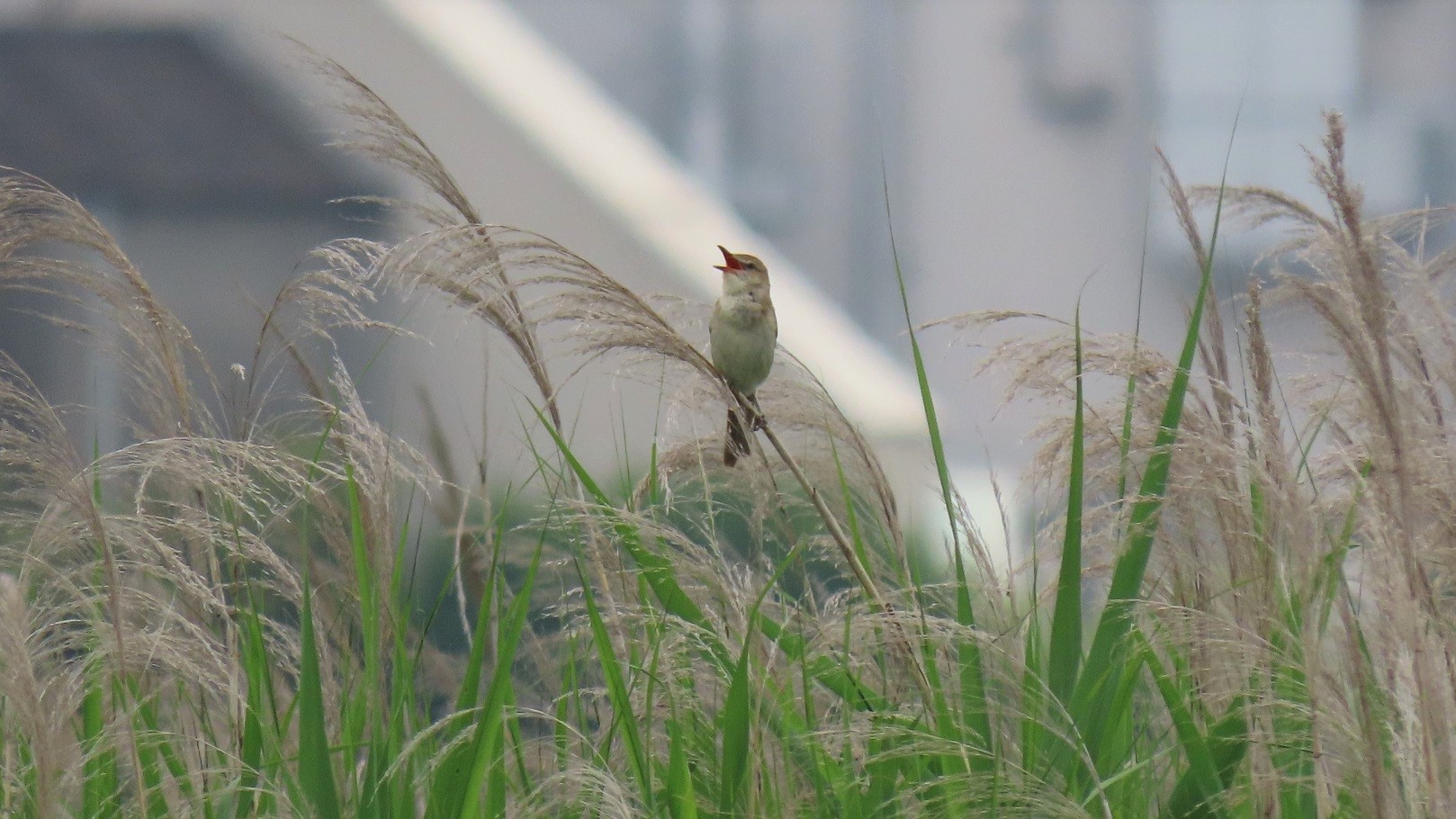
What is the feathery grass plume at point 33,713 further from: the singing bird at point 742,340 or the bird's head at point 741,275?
the bird's head at point 741,275

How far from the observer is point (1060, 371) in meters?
1.26

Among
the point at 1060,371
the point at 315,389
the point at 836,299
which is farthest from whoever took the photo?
the point at 836,299

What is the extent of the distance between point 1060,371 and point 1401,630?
437mm

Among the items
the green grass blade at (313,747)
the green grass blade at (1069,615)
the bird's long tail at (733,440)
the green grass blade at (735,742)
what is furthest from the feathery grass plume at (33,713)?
the green grass blade at (1069,615)

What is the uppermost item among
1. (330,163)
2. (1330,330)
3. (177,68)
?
(177,68)

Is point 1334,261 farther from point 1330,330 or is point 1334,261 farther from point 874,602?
point 874,602

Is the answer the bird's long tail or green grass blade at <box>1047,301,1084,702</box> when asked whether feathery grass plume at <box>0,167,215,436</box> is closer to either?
the bird's long tail

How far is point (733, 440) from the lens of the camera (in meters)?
1.31

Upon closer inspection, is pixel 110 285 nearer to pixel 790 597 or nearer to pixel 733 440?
pixel 733 440

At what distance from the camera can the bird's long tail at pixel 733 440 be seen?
49.7 inches

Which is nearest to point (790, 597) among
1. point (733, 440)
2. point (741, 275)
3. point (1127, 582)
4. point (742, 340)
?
point (733, 440)

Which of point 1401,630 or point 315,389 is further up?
point 315,389

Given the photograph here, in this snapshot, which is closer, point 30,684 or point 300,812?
point 30,684

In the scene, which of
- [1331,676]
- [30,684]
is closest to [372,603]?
[30,684]
